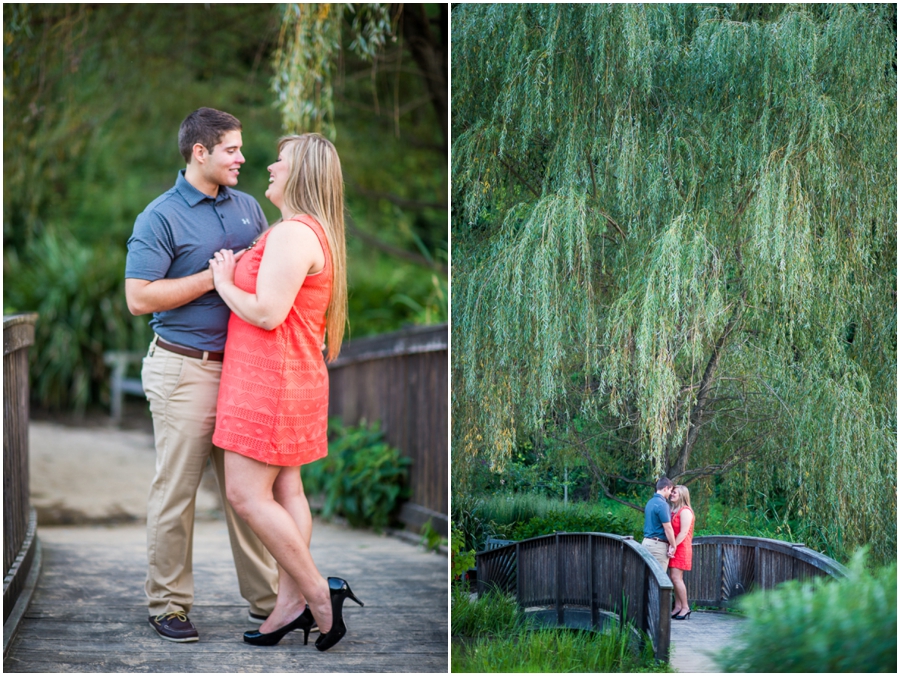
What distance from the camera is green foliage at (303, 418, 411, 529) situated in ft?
15.1

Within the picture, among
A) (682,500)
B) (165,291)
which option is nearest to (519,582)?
(682,500)

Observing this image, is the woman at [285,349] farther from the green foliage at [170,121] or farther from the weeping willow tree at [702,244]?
the green foliage at [170,121]

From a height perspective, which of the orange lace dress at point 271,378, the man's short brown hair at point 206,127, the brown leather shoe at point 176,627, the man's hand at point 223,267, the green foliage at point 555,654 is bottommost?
the brown leather shoe at point 176,627

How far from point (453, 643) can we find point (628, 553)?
1.72 ft

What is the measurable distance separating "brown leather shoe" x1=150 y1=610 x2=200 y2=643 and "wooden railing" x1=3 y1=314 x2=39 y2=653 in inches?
16.8

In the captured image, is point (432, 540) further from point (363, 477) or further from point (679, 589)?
point (679, 589)

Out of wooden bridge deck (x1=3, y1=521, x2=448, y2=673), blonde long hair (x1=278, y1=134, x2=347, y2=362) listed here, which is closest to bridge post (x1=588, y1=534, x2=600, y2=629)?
wooden bridge deck (x1=3, y1=521, x2=448, y2=673)

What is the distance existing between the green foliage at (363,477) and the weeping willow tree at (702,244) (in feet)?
7.74

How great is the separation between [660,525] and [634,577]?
150mm

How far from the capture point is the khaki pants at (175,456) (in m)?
2.67

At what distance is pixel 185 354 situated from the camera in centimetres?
269

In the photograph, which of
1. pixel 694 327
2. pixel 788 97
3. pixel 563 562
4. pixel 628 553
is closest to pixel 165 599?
pixel 563 562

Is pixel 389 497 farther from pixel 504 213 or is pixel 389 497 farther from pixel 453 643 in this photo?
pixel 504 213

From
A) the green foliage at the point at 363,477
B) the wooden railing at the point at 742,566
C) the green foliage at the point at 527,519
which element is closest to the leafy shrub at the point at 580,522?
the green foliage at the point at 527,519
